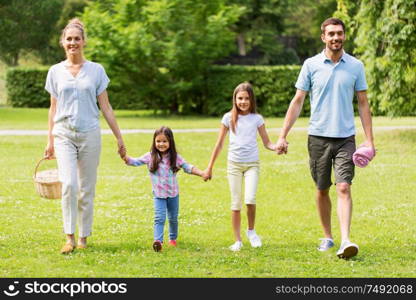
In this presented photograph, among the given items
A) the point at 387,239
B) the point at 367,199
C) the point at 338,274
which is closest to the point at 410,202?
the point at 367,199

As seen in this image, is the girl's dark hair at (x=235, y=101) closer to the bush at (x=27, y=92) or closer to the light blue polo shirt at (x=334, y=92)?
the light blue polo shirt at (x=334, y=92)

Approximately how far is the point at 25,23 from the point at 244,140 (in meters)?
32.6

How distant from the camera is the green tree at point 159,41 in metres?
30.6

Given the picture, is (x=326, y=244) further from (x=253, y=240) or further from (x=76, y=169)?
(x=76, y=169)

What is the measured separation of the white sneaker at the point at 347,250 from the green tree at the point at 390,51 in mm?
12440

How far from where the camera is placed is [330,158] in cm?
746

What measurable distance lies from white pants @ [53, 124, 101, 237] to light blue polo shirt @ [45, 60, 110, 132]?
81 millimetres

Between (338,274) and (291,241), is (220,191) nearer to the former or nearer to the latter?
(291,241)

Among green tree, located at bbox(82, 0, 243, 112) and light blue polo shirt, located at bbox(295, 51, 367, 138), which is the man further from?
green tree, located at bbox(82, 0, 243, 112)

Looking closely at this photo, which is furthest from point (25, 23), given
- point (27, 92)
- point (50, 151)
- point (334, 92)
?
point (334, 92)

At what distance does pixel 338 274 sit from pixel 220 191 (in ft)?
19.1

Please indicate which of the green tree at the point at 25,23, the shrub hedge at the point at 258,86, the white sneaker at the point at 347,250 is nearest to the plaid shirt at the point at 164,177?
the white sneaker at the point at 347,250

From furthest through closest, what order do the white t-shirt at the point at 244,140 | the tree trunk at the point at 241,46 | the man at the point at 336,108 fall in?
the tree trunk at the point at 241,46 < the white t-shirt at the point at 244,140 < the man at the point at 336,108

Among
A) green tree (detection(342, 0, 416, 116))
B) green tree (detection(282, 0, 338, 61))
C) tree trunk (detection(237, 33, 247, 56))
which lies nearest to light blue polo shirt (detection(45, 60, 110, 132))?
green tree (detection(342, 0, 416, 116))
